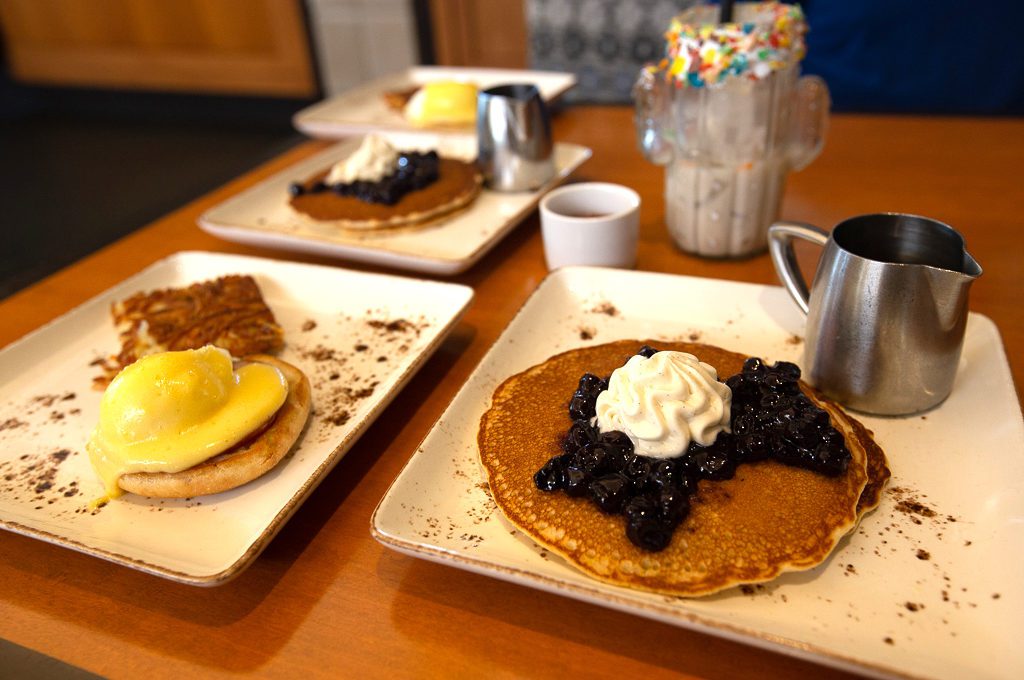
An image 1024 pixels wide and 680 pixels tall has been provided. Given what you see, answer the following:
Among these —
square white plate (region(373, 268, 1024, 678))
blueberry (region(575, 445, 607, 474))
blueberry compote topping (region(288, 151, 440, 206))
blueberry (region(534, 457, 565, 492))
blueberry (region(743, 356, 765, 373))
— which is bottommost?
square white plate (region(373, 268, 1024, 678))

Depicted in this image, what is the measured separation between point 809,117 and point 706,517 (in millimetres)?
975

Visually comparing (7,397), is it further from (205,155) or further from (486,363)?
A: (205,155)

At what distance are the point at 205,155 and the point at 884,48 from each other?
4.63m

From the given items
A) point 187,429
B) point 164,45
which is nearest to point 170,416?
point 187,429

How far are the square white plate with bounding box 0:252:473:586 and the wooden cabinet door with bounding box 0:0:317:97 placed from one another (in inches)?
166

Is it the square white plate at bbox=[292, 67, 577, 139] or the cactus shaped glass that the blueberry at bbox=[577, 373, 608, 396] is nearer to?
the cactus shaped glass

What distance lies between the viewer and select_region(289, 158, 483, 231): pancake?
171 cm

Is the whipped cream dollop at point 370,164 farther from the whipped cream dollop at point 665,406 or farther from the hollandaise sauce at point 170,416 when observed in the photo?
the whipped cream dollop at point 665,406

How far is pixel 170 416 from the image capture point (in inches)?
40.6

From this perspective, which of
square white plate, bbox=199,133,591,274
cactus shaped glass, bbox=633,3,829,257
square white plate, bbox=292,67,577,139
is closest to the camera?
cactus shaped glass, bbox=633,3,829,257

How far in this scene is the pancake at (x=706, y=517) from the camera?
0.80 m

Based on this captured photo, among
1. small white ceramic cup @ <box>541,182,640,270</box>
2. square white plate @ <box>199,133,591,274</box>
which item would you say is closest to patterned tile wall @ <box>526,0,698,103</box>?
square white plate @ <box>199,133,591,274</box>

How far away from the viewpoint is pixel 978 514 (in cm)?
87

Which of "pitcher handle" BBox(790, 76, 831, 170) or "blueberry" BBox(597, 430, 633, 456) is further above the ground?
"pitcher handle" BBox(790, 76, 831, 170)
